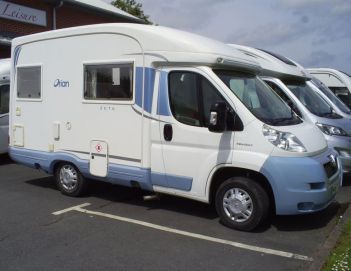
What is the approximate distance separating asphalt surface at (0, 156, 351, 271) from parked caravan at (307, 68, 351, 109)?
569 cm

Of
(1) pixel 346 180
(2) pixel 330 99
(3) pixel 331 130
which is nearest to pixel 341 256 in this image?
(3) pixel 331 130

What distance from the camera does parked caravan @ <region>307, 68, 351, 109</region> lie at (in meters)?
13.2

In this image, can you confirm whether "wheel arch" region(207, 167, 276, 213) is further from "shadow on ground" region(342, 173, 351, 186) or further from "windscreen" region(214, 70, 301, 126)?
"shadow on ground" region(342, 173, 351, 186)

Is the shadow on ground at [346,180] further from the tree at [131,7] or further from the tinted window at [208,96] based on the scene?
the tree at [131,7]

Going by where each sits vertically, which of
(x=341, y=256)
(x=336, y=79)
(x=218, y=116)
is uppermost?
(x=336, y=79)

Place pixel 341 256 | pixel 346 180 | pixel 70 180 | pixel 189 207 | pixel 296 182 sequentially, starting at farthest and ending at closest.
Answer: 1. pixel 346 180
2. pixel 70 180
3. pixel 189 207
4. pixel 296 182
5. pixel 341 256

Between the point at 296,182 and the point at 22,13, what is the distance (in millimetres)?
14527

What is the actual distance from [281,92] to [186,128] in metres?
3.57

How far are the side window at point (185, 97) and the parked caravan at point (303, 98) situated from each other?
9.50 ft

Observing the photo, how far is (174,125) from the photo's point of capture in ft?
21.8

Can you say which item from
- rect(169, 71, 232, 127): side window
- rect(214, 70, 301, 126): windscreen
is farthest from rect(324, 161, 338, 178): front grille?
rect(169, 71, 232, 127): side window

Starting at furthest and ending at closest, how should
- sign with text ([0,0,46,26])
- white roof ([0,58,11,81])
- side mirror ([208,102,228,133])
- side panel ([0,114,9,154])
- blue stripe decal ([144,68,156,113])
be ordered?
sign with text ([0,0,46,26]) < white roof ([0,58,11,81]) < side panel ([0,114,9,154]) < blue stripe decal ([144,68,156,113]) < side mirror ([208,102,228,133])

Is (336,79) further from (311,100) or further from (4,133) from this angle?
(4,133)

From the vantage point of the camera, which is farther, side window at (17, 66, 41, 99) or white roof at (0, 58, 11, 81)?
white roof at (0, 58, 11, 81)
